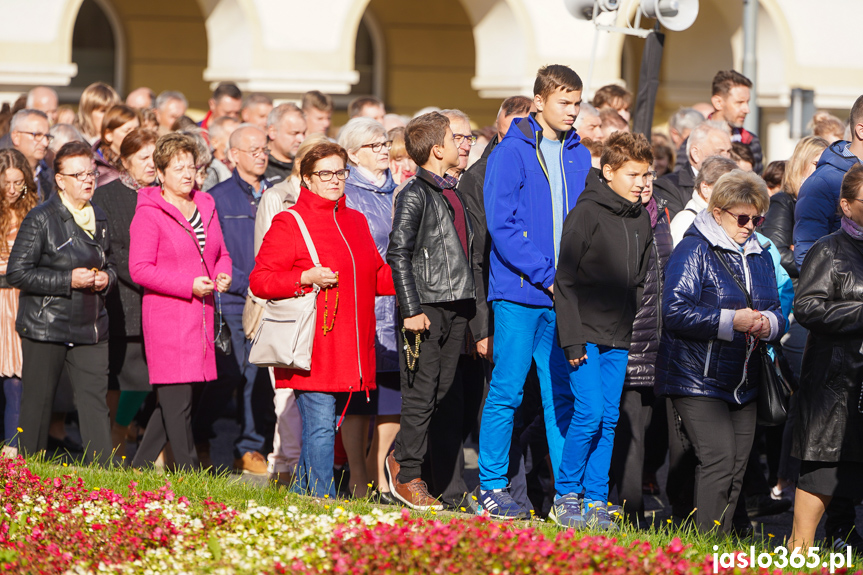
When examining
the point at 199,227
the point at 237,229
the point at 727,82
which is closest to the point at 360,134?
the point at 199,227

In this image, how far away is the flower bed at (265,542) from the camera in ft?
14.1

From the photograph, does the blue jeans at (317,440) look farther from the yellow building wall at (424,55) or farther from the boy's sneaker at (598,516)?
the yellow building wall at (424,55)

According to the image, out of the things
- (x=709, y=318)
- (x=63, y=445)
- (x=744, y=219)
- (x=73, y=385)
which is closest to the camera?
(x=709, y=318)

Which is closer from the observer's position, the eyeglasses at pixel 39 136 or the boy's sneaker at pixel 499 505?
the boy's sneaker at pixel 499 505

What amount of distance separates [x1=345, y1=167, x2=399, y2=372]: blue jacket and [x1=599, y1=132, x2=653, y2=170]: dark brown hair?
5.19 ft

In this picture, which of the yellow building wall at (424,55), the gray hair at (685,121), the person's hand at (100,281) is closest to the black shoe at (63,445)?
the person's hand at (100,281)

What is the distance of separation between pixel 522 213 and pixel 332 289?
1023 mm

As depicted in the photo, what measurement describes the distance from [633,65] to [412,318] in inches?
612

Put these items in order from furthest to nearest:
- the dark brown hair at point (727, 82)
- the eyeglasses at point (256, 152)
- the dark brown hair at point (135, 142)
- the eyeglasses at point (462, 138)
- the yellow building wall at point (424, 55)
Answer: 1. the yellow building wall at point (424, 55)
2. the dark brown hair at point (727, 82)
3. the eyeglasses at point (256, 152)
4. the dark brown hair at point (135, 142)
5. the eyeglasses at point (462, 138)

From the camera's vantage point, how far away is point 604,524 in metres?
5.79

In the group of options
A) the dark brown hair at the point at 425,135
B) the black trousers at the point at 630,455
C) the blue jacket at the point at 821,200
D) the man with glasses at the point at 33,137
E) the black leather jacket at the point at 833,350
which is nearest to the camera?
the black leather jacket at the point at 833,350

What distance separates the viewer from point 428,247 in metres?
6.11

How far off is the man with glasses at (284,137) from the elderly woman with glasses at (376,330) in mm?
1476

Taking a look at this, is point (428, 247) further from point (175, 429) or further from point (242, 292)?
point (242, 292)
